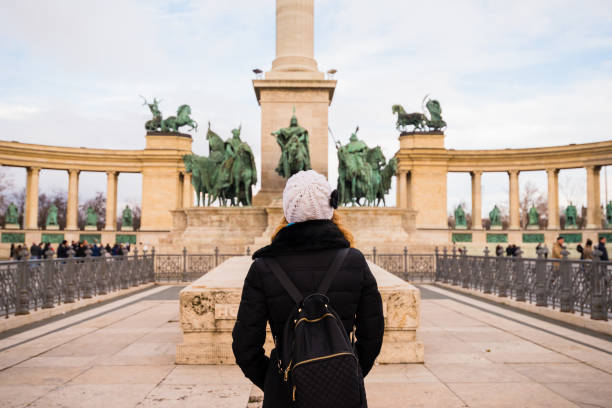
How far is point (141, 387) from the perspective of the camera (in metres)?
6.32

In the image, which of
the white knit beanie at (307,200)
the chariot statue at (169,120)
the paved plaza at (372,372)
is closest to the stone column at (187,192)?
the chariot statue at (169,120)

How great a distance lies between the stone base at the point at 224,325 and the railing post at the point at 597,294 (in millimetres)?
5575

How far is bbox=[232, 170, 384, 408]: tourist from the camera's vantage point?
309 cm

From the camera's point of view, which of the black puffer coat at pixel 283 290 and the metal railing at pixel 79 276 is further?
the metal railing at pixel 79 276

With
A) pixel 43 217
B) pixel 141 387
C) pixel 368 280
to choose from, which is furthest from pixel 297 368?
pixel 43 217

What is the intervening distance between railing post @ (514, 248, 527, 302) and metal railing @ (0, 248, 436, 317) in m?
8.39

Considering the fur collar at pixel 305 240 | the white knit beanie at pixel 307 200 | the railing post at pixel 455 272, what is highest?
the white knit beanie at pixel 307 200

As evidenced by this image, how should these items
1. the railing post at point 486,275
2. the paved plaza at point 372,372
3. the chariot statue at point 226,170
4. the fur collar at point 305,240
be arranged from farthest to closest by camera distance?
the chariot statue at point 226,170, the railing post at point 486,275, the paved plaza at point 372,372, the fur collar at point 305,240

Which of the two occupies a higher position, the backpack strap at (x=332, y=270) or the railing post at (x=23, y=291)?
the backpack strap at (x=332, y=270)

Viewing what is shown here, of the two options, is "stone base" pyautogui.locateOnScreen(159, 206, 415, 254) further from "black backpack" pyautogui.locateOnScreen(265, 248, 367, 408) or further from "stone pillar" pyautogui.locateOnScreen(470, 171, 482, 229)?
"stone pillar" pyautogui.locateOnScreen(470, 171, 482, 229)

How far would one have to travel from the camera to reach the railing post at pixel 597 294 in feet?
36.0

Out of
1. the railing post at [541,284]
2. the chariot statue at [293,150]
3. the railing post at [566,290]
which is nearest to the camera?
the railing post at [566,290]

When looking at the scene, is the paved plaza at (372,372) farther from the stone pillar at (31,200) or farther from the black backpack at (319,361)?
the stone pillar at (31,200)

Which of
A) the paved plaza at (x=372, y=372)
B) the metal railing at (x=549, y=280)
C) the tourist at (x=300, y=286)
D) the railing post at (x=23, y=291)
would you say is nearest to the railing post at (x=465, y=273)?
the metal railing at (x=549, y=280)
